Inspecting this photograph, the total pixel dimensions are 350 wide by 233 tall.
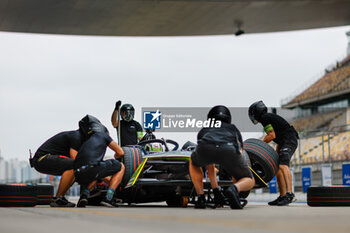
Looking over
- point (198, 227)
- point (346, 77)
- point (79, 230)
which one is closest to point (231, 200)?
point (198, 227)

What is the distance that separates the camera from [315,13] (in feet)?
77.4

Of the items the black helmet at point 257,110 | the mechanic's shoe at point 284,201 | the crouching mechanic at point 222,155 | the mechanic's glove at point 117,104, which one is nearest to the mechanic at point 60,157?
the mechanic's glove at point 117,104

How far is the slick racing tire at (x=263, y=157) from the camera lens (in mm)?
7781

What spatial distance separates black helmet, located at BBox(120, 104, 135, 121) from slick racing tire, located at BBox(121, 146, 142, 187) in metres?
1.58

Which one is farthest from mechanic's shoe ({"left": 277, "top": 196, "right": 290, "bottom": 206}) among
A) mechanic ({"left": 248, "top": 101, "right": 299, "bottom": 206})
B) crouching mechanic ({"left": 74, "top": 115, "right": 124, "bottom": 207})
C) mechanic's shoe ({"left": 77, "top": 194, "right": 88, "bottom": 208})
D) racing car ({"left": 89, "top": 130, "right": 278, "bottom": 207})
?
mechanic's shoe ({"left": 77, "top": 194, "right": 88, "bottom": 208})

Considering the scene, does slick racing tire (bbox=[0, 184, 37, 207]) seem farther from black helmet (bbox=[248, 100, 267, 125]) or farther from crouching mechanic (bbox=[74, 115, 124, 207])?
black helmet (bbox=[248, 100, 267, 125])

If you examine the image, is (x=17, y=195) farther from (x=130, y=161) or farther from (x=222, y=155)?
(x=222, y=155)

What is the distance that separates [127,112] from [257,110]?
212 centimetres

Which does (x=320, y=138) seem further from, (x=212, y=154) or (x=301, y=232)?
(x=301, y=232)

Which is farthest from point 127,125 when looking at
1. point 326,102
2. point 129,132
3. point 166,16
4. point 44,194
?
point 326,102

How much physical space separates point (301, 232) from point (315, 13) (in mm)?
21562

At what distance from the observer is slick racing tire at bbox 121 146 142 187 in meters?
7.40

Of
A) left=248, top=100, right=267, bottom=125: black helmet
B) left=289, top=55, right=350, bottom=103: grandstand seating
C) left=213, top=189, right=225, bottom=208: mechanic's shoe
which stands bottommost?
left=213, top=189, right=225, bottom=208: mechanic's shoe

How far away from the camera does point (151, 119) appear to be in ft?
33.9
